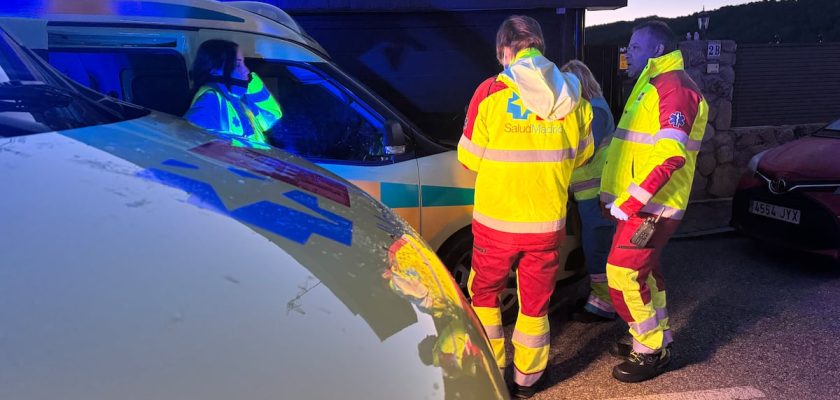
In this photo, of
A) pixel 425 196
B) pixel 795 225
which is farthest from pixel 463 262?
pixel 795 225

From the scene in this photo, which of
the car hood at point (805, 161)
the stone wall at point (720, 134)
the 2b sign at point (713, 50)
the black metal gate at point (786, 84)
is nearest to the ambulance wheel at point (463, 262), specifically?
the car hood at point (805, 161)

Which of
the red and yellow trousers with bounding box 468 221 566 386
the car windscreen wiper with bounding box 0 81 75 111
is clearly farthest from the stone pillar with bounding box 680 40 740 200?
the car windscreen wiper with bounding box 0 81 75 111

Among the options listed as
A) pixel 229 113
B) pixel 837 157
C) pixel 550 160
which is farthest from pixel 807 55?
pixel 229 113

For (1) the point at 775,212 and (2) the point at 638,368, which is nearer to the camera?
(2) the point at 638,368

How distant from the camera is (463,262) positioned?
3932mm

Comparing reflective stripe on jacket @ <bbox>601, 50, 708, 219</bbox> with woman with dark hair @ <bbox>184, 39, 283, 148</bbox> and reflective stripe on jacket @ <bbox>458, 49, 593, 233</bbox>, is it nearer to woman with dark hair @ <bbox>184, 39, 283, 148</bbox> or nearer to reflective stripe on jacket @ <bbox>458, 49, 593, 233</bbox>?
reflective stripe on jacket @ <bbox>458, 49, 593, 233</bbox>

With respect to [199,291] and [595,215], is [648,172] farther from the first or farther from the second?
[199,291]

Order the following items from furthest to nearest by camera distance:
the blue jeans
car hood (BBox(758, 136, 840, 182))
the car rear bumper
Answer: car hood (BBox(758, 136, 840, 182)), the car rear bumper, the blue jeans

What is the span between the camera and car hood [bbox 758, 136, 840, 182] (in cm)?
493

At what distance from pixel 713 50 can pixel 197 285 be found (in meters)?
7.52

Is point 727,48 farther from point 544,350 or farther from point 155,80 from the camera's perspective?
point 155,80

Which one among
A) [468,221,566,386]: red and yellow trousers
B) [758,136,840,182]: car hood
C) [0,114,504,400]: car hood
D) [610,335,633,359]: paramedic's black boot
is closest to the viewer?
[0,114,504,400]: car hood

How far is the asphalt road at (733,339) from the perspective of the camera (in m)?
3.29

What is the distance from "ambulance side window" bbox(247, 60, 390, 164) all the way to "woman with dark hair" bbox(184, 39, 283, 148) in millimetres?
57
